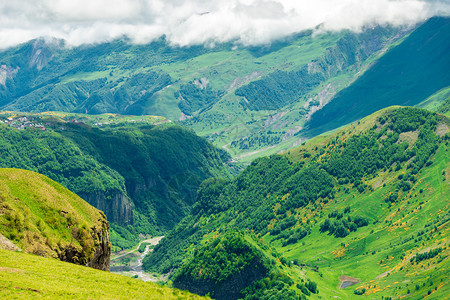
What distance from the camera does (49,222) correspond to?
11894 centimetres

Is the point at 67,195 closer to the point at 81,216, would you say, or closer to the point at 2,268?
the point at 81,216

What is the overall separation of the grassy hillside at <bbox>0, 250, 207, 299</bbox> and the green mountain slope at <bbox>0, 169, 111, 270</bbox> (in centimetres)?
1269

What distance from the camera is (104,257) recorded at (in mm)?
135750

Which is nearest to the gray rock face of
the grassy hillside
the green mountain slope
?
the green mountain slope

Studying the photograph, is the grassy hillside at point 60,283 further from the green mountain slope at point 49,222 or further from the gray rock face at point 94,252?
the gray rock face at point 94,252

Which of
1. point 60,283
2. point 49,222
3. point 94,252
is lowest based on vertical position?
point 94,252

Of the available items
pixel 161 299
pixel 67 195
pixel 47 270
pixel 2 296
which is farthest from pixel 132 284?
pixel 67 195

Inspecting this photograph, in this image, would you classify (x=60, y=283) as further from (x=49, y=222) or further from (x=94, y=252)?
(x=94, y=252)

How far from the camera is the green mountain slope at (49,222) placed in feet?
358

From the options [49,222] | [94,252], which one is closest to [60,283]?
[49,222]

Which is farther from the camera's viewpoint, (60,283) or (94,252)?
(94,252)

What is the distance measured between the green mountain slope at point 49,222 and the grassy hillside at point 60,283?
1269 cm

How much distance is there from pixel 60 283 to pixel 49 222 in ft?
123

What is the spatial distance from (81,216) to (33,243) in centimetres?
2292
